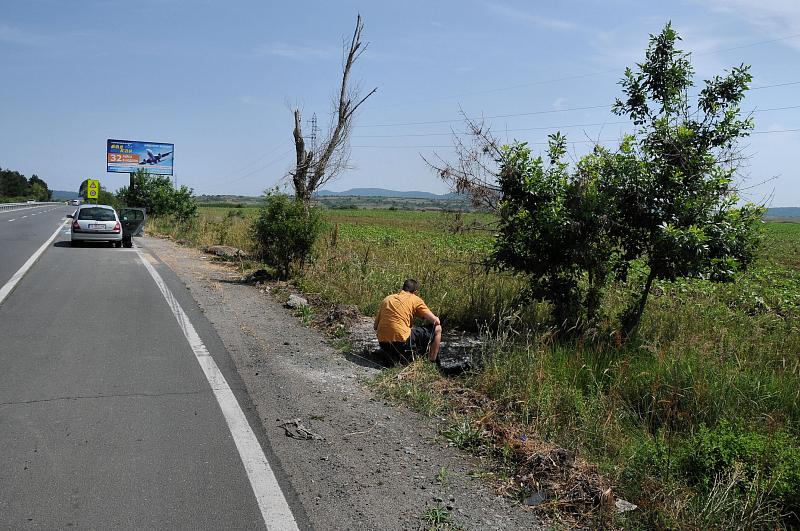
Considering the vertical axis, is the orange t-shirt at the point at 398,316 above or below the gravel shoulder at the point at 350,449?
above

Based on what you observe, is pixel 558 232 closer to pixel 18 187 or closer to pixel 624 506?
pixel 624 506

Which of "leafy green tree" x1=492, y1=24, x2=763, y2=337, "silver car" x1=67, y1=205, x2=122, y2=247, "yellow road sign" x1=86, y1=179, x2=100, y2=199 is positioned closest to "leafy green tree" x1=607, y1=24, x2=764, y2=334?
"leafy green tree" x1=492, y1=24, x2=763, y2=337

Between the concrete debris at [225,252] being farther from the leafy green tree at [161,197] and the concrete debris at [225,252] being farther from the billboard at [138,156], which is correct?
the billboard at [138,156]

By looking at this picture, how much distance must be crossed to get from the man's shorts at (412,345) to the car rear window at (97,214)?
18458 mm

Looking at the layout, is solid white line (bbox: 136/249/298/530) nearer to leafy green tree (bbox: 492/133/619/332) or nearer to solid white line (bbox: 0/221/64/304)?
leafy green tree (bbox: 492/133/619/332)

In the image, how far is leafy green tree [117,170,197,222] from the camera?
40.5 metres

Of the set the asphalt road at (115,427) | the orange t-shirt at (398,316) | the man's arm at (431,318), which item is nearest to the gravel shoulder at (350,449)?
the asphalt road at (115,427)

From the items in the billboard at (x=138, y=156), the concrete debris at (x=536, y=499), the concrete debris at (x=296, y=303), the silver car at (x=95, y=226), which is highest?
the billboard at (x=138, y=156)

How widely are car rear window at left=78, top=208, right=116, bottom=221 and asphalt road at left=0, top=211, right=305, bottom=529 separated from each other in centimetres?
1346

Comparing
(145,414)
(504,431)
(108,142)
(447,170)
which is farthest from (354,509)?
(108,142)

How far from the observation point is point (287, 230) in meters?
13.8

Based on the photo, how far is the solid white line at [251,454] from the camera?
12.4 ft

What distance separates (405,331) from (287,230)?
6994mm

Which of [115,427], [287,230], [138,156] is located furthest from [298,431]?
[138,156]
